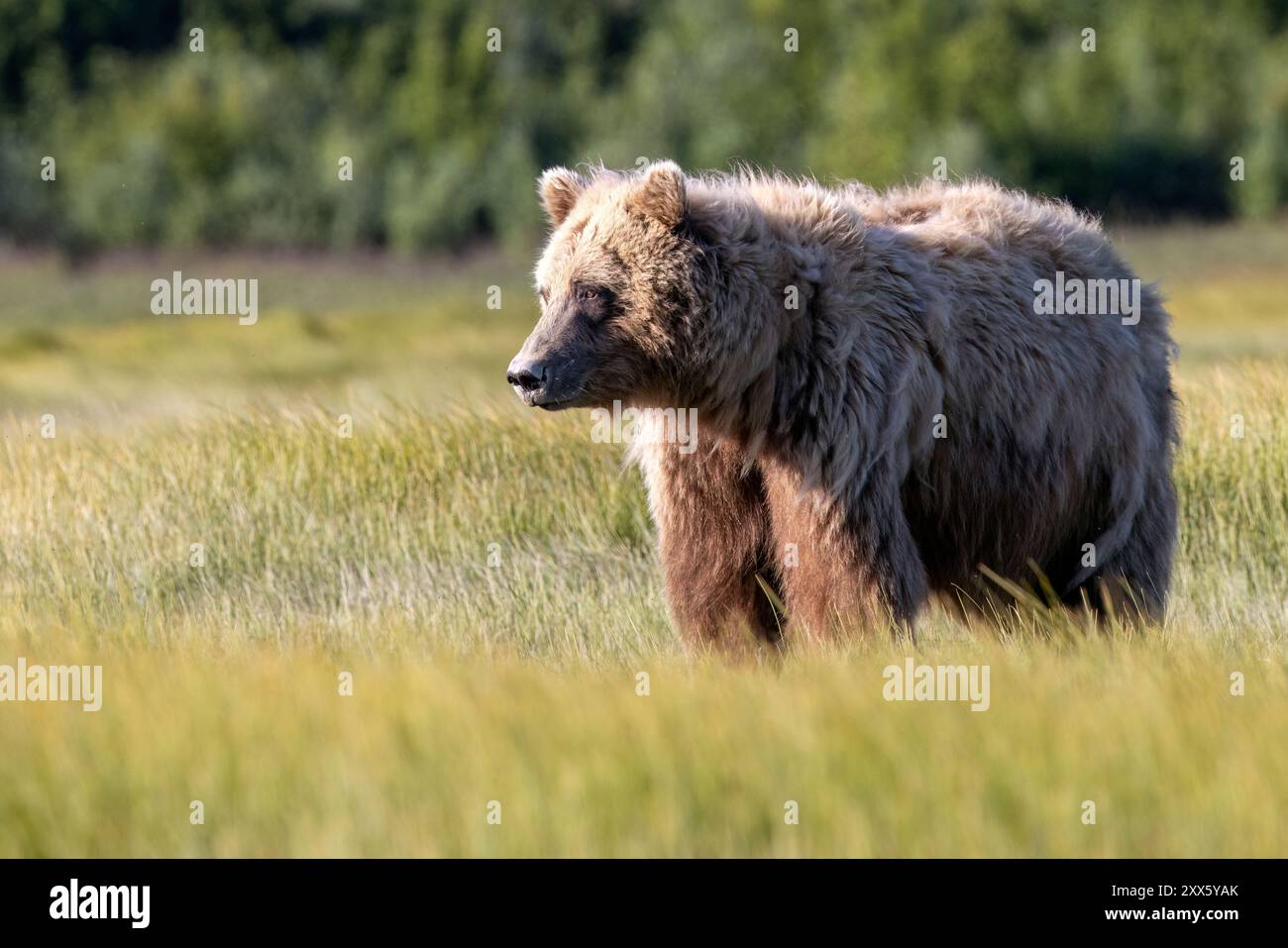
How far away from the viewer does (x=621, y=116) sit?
64.9 m

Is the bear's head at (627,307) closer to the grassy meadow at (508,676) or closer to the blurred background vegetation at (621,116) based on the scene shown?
the grassy meadow at (508,676)

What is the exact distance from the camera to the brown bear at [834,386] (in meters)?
6.16

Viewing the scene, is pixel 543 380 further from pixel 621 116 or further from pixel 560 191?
pixel 621 116

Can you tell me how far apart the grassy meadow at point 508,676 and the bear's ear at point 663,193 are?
149 centimetres

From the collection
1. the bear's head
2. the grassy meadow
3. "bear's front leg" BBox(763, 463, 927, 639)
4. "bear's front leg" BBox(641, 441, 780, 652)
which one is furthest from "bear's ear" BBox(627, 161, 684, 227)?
the grassy meadow

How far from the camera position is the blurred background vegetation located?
58.5 m

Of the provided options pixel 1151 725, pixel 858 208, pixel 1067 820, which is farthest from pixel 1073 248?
pixel 1067 820

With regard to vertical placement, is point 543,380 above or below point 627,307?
below

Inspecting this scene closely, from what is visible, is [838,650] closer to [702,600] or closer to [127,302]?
[702,600]

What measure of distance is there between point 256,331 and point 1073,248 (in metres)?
25.7

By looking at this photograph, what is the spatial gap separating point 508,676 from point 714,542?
1.52 m

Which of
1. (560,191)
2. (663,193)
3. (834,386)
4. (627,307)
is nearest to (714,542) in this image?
(834,386)

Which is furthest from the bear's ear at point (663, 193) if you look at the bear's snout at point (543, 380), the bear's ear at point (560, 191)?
the bear's snout at point (543, 380)

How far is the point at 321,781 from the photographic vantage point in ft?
14.4
